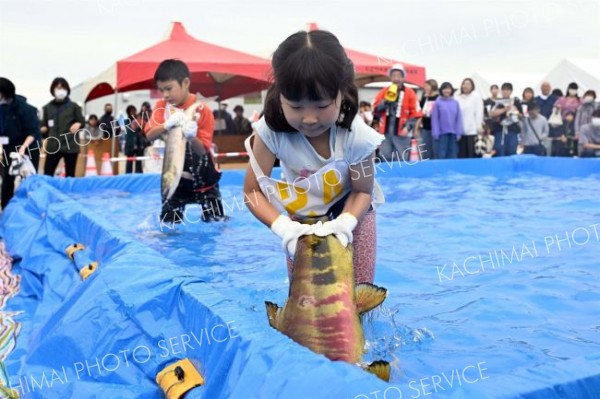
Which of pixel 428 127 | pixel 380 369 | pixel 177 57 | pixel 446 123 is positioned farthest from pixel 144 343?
pixel 177 57

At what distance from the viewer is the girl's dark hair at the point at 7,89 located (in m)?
8.07

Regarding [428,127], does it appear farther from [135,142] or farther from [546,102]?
[135,142]

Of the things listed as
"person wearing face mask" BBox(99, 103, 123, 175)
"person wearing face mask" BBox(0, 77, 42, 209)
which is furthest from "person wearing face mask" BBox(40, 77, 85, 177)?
"person wearing face mask" BBox(99, 103, 123, 175)

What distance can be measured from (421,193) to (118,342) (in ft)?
20.8

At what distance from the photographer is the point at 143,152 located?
556 inches

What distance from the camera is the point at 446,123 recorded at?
40.1 ft

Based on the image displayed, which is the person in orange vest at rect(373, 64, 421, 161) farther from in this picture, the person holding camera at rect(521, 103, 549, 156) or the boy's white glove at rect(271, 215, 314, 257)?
the boy's white glove at rect(271, 215, 314, 257)

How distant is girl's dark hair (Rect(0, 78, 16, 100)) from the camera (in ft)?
26.5

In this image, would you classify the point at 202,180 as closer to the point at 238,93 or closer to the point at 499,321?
the point at 499,321

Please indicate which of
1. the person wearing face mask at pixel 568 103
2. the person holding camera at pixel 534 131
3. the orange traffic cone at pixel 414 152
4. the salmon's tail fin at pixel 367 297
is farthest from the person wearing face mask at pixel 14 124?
the person wearing face mask at pixel 568 103

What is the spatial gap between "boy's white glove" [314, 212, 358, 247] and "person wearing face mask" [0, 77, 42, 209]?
6.62m

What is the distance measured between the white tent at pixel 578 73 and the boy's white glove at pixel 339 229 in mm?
17463

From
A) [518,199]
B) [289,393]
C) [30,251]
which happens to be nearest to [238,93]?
[518,199]

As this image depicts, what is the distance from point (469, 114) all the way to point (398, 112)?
1740mm
